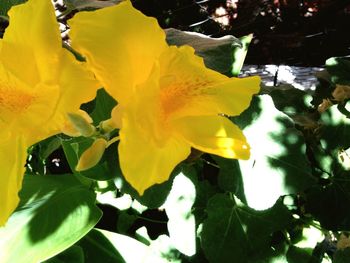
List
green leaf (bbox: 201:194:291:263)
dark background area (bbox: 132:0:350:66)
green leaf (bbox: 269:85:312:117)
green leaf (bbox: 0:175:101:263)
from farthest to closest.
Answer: dark background area (bbox: 132:0:350:66)
green leaf (bbox: 269:85:312:117)
green leaf (bbox: 201:194:291:263)
green leaf (bbox: 0:175:101:263)

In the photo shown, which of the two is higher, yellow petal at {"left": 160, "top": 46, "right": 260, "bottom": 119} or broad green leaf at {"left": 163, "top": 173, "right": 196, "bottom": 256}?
yellow petal at {"left": 160, "top": 46, "right": 260, "bottom": 119}

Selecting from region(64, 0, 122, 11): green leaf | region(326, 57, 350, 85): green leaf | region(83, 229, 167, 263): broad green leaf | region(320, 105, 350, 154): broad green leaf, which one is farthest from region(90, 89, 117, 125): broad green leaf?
region(326, 57, 350, 85): green leaf

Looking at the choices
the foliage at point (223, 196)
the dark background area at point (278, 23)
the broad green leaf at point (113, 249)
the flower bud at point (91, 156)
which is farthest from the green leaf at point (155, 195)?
the dark background area at point (278, 23)

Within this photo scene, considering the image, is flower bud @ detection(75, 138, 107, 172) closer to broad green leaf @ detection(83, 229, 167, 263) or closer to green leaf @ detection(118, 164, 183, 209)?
green leaf @ detection(118, 164, 183, 209)

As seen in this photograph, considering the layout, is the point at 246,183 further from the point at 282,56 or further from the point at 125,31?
the point at 282,56

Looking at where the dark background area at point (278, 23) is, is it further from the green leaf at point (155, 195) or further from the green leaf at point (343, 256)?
the green leaf at point (155, 195)

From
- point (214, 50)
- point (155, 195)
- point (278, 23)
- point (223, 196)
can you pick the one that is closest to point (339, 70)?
point (223, 196)
